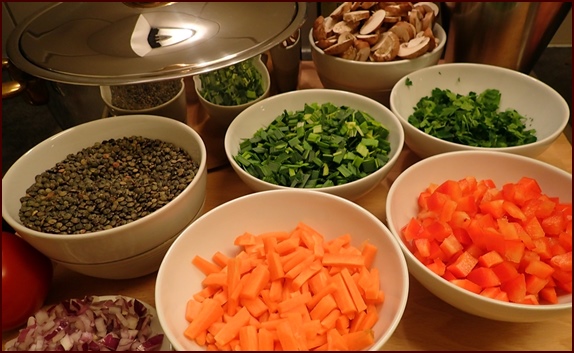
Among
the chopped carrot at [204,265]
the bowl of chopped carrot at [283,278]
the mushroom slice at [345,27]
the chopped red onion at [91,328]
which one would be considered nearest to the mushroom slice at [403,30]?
the mushroom slice at [345,27]

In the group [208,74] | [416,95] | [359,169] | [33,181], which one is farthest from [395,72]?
[33,181]

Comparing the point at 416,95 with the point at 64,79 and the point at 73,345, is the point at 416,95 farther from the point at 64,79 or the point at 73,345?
the point at 73,345

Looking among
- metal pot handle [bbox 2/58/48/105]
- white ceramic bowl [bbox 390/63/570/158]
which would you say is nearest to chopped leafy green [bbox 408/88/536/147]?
white ceramic bowl [bbox 390/63/570/158]

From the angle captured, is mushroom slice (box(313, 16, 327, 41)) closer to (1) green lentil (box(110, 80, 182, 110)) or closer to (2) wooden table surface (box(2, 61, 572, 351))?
(1) green lentil (box(110, 80, 182, 110))

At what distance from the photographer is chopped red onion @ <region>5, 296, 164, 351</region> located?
29.0 inches

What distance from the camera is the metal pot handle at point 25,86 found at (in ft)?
3.19

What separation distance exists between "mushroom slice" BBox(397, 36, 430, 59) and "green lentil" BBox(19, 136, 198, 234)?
2.10ft

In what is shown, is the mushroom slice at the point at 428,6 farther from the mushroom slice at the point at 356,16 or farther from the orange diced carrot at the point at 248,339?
the orange diced carrot at the point at 248,339

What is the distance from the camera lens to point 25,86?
101 cm

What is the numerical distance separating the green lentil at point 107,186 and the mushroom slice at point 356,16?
0.59 metres

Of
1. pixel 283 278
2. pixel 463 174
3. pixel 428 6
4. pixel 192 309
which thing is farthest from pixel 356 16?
pixel 192 309

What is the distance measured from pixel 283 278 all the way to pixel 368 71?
0.66 meters

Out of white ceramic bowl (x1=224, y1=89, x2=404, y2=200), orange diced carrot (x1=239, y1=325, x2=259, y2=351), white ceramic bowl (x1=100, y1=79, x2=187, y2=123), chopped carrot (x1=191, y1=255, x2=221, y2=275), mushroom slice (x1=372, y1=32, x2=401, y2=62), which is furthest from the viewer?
mushroom slice (x1=372, y1=32, x2=401, y2=62)

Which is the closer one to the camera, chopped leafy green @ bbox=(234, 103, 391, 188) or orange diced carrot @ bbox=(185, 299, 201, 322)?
orange diced carrot @ bbox=(185, 299, 201, 322)
